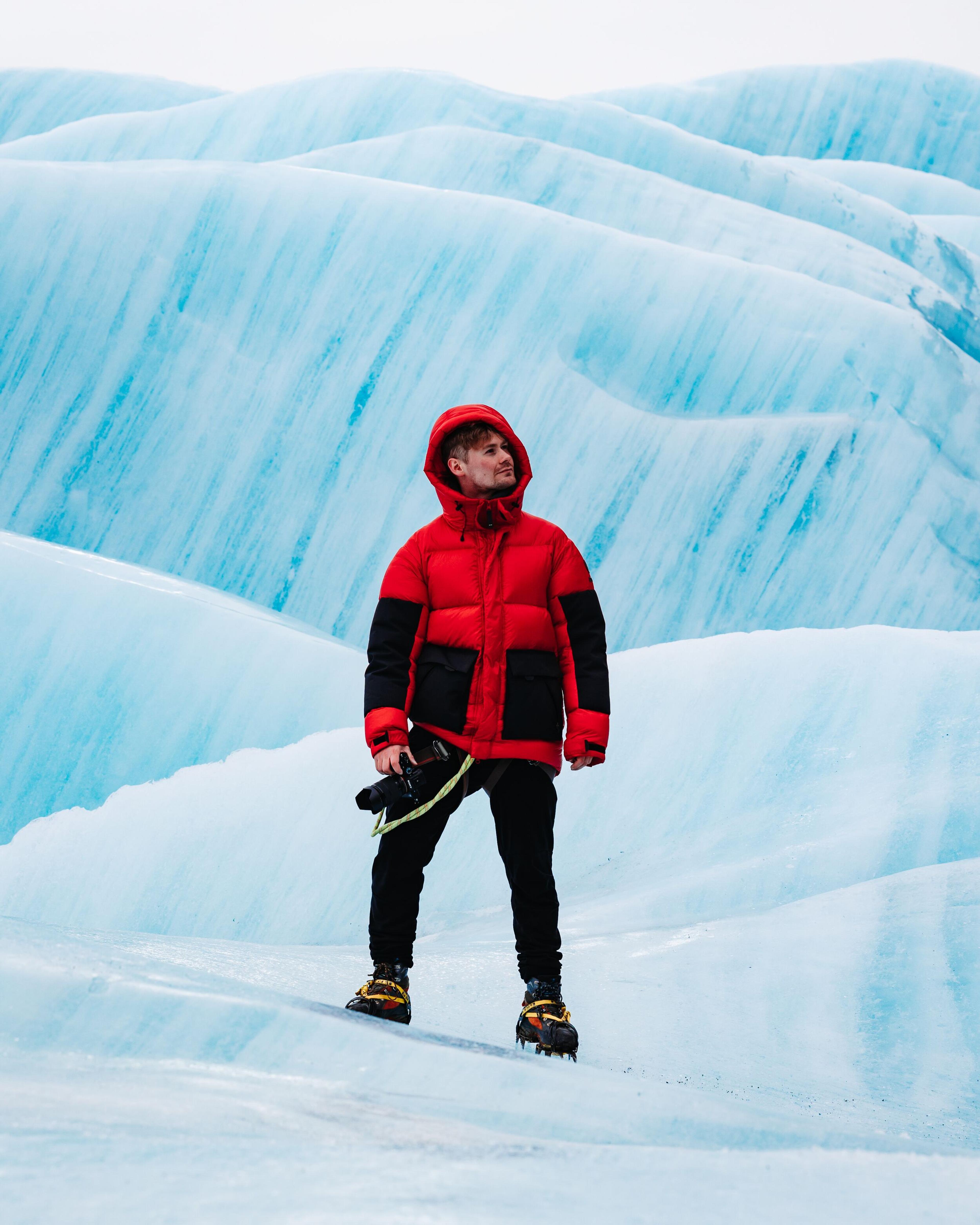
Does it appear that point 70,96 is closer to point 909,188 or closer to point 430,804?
point 909,188

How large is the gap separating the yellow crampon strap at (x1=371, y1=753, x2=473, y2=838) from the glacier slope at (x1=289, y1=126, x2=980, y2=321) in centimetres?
461

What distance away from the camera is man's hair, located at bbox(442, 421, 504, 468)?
1.65 metres

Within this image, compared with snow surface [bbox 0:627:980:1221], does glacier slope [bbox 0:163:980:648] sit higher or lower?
higher

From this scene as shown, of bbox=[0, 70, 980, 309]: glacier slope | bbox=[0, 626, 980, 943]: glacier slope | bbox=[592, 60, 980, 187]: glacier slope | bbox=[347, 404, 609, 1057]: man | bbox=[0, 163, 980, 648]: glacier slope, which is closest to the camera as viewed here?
bbox=[347, 404, 609, 1057]: man

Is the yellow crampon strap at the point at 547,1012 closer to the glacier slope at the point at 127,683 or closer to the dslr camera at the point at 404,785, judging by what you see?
the dslr camera at the point at 404,785

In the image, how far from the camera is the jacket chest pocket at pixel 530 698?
5.05 feet

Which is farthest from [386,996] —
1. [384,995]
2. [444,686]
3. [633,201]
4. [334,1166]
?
[633,201]

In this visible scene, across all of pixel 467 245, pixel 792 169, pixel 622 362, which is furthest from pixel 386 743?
pixel 792 169

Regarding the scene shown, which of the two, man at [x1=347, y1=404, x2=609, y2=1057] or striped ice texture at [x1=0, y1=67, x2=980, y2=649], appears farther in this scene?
striped ice texture at [x1=0, y1=67, x2=980, y2=649]

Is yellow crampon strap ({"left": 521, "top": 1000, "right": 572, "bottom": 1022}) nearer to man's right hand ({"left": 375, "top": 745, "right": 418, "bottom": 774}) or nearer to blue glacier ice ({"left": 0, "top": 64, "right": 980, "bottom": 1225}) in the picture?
blue glacier ice ({"left": 0, "top": 64, "right": 980, "bottom": 1225})

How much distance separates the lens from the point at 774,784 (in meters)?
2.61

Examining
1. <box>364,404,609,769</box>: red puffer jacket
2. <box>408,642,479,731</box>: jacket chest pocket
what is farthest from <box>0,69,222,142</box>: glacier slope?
<box>408,642,479,731</box>: jacket chest pocket

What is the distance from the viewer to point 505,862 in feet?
5.11

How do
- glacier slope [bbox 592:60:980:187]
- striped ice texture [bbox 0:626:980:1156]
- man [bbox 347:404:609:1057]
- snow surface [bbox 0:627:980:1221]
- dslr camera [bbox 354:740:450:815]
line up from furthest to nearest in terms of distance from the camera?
1. glacier slope [bbox 592:60:980:187]
2. man [bbox 347:404:609:1057]
3. dslr camera [bbox 354:740:450:815]
4. striped ice texture [bbox 0:626:980:1156]
5. snow surface [bbox 0:627:980:1221]
